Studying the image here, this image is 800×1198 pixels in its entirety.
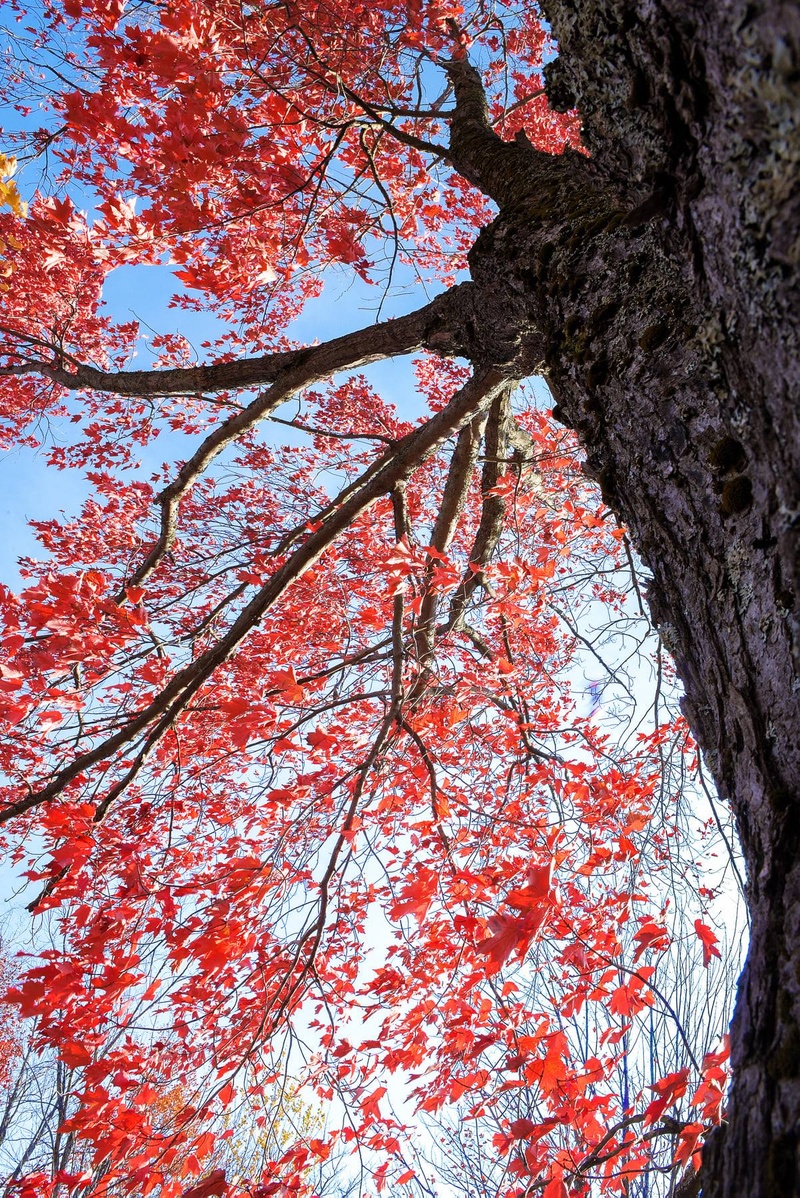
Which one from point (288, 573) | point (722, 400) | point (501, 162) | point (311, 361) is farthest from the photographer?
point (311, 361)

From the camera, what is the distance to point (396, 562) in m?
3.37

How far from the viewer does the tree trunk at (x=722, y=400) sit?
2.15 feet

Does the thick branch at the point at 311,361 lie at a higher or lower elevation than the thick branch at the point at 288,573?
higher

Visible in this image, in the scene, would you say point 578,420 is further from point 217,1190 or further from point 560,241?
point 217,1190

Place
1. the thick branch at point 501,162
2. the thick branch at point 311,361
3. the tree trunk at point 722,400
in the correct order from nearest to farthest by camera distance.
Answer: the tree trunk at point 722,400 < the thick branch at point 501,162 < the thick branch at point 311,361

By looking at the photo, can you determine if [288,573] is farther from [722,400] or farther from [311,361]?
[722,400]

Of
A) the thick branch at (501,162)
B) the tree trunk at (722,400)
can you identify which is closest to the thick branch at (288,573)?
the thick branch at (501,162)

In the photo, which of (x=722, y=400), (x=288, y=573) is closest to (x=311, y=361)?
(x=288, y=573)

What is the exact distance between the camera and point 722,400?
862 mm

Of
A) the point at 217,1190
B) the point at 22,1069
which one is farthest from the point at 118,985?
the point at 22,1069

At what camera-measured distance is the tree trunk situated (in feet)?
2.15

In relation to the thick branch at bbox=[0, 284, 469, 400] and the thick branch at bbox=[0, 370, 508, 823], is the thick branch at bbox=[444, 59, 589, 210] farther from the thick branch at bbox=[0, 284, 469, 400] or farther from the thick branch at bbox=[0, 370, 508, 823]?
the thick branch at bbox=[0, 370, 508, 823]

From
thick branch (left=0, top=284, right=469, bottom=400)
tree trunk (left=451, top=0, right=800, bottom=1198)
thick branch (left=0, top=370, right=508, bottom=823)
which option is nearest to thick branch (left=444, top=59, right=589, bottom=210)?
tree trunk (left=451, top=0, right=800, bottom=1198)

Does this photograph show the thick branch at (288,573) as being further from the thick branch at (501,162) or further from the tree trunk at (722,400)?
the tree trunk at (722,400)
